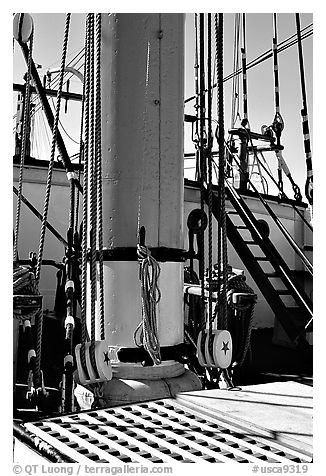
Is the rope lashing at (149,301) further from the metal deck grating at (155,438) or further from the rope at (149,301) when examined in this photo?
the metal deck grating at (155,438)

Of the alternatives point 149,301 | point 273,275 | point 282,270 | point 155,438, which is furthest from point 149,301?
point 273,275

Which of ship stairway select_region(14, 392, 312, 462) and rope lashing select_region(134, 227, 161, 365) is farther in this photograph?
rope lashing select_region(134, 227, 161, 365)

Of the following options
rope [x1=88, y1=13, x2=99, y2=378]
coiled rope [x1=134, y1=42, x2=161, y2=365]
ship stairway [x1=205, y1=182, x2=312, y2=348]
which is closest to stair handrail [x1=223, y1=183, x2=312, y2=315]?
ship stairway [x1=205, y1=182, x2=312, y2=348]

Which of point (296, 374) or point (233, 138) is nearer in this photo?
point (296, 374)

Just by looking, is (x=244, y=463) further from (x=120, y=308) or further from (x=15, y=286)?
(x=15, y=286)

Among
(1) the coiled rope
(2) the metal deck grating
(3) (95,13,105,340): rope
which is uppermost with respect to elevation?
(3) (95,13,105,340): rope

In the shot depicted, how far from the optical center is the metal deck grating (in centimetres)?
121

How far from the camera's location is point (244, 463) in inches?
46.2

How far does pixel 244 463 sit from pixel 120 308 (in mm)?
848

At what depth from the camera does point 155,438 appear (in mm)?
1316

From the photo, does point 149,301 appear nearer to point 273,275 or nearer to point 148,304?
point 148,304

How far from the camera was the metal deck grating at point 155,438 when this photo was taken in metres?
1.21

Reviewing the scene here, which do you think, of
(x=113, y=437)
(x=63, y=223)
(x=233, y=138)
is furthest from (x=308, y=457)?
(x=233, y=138)

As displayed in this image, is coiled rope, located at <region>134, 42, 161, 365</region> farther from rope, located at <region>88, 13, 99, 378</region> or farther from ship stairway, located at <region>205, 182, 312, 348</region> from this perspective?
ship stairway, located at <region>205, 182, 312, 348</region>
